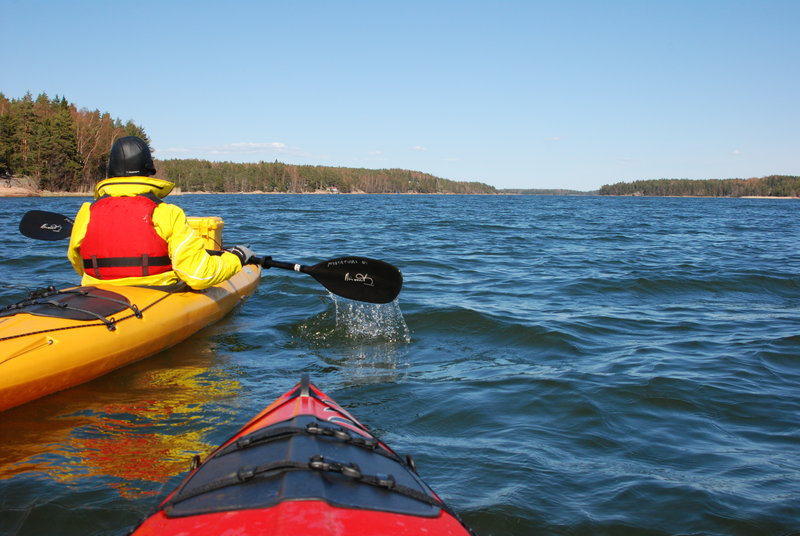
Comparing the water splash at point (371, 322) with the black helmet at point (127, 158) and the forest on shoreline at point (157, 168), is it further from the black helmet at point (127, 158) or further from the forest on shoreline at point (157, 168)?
the forest on shoreline at point (157, 168)

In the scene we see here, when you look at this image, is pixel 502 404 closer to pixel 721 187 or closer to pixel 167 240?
pixel 167 240

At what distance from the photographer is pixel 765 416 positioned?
4578mm

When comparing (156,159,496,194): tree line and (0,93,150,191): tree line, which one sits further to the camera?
(156,159,496,194): tree line

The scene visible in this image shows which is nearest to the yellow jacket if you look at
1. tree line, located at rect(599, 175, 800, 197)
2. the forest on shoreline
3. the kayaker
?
the kayaker

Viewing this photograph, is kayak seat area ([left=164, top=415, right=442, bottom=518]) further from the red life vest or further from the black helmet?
the black helmet

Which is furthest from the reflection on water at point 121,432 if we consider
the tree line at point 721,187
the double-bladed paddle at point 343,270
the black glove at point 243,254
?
the tree line at point 721,187

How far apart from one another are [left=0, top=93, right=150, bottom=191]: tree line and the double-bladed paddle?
4543 cm

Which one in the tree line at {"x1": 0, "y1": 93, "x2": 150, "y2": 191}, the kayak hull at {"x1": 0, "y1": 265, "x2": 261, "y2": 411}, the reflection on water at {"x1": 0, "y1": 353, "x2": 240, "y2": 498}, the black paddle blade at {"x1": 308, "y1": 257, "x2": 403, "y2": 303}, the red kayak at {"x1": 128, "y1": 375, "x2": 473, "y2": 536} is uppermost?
the tree line at {"x1": 0, "y1": 93, "x2": 150, "y2": 191}

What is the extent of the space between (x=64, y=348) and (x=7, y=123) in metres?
54.5

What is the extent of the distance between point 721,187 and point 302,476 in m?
178

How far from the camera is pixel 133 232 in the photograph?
A: 5.13m

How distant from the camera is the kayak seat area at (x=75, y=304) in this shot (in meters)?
4.68

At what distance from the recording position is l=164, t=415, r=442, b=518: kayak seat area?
1.86m

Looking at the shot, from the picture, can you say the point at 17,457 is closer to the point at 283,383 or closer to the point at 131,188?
the point at 283,383
